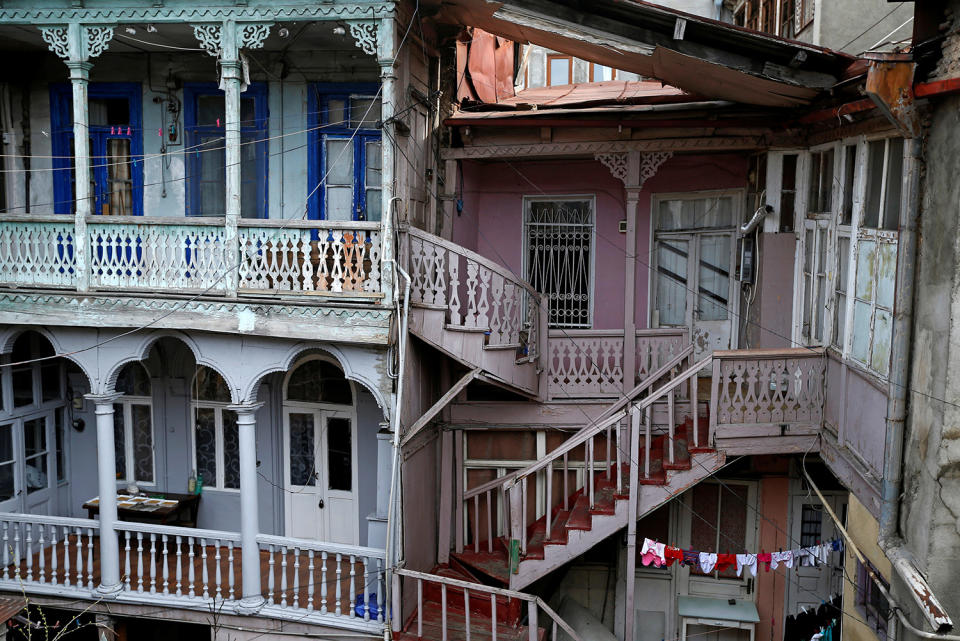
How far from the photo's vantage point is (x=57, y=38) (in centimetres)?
998

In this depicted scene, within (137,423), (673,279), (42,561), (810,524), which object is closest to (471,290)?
(673,279)

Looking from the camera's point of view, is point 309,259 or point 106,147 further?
point 106,147

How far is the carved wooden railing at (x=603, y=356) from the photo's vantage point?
1178 centimetres

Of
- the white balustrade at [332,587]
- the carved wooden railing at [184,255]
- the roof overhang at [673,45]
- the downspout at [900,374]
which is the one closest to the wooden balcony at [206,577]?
the white balustrade at [332,587]

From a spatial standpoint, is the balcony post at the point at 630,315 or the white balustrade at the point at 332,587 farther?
the balcony post at the point at 630,315

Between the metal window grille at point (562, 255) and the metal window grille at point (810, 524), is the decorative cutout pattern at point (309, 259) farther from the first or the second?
the metal window grille at point (810, 524)

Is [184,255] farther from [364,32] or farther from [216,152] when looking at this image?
[364,32]

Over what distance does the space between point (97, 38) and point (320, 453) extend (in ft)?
20.2

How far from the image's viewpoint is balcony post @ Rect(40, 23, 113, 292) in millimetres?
9930

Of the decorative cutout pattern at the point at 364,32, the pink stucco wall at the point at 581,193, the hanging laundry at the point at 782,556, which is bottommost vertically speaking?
the hanging laundry at the point at 782,556

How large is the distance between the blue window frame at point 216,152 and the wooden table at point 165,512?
4.17 meters

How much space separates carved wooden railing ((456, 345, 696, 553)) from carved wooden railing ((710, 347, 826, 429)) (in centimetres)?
41

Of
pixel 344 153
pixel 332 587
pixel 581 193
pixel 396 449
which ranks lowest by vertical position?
pixel 332 587

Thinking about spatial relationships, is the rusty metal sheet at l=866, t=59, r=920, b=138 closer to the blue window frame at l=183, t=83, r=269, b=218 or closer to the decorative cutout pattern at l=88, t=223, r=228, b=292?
the decorative cutout pattern at l=88, t=223, r=228, b=292
